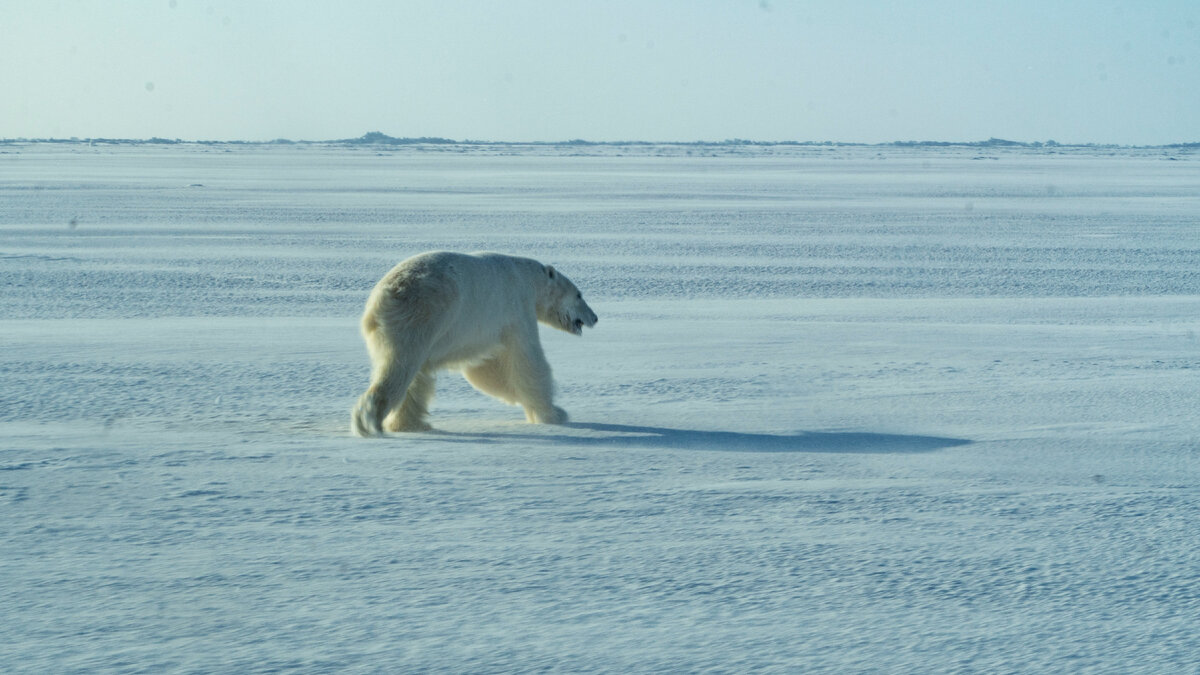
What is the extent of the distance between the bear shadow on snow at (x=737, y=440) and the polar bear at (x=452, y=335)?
12.4 inches

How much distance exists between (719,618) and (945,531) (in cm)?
119

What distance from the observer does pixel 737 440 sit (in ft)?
18.5

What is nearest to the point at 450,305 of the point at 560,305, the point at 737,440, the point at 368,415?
the point at 368,415

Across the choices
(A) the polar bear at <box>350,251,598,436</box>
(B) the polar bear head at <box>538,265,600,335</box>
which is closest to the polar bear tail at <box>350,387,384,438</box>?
(A) the polar bear at <box>350,251,598,436</box>

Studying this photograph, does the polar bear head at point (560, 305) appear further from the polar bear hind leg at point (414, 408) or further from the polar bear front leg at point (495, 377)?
the polar bear hind leg at point (414, 408)

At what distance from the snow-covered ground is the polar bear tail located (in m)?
0.12

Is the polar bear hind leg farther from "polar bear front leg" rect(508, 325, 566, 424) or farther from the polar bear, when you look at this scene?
"polar bear front leg" rect(508, 325, 566, 424)

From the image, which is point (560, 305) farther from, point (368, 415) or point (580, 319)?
point (368, 415)

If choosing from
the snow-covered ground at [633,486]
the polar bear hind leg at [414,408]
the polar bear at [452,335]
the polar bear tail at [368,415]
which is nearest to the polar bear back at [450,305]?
the polar bear at [452,335]

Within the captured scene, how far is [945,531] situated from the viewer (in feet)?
13.7

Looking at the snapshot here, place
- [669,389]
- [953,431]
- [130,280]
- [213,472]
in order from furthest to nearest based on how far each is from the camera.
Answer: [130,280] → [669,389] → [953,431] → [213,472]

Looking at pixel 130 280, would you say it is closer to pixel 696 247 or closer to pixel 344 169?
pixel 696 247

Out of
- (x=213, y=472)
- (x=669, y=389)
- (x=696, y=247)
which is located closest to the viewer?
(x=213, y=472)

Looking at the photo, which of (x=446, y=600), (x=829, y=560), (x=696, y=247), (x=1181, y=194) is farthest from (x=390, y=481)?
(x=1181, y=194)
